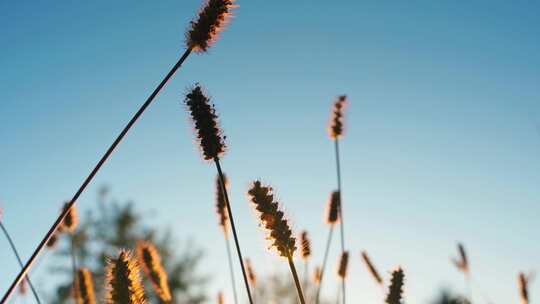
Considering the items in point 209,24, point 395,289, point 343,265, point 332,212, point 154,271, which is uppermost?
point 332,212

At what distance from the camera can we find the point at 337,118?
5.35m

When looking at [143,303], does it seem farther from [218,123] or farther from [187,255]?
[187,255]

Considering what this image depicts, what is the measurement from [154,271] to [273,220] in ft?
8.10

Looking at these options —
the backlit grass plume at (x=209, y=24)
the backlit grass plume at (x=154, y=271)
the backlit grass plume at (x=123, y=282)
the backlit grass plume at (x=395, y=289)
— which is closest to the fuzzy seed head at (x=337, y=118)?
the backlit grass plume at (x=154, y=271)

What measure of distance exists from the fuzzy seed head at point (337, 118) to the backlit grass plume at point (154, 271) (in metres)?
2.48

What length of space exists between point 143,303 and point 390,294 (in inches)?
60.2

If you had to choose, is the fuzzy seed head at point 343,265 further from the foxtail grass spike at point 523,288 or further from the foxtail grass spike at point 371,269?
the foxtail grass spike at point 523,288

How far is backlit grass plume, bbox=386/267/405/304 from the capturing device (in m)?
2.67

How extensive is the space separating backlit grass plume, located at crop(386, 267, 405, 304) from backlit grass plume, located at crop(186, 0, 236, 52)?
183cm

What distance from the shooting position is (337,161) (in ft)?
15.2

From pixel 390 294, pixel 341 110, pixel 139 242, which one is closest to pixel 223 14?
pixel 390 294

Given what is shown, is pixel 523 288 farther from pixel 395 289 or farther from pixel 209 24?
pixel 209 24

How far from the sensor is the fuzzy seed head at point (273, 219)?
200 cm

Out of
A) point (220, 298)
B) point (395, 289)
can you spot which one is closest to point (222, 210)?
point (220, 298)
